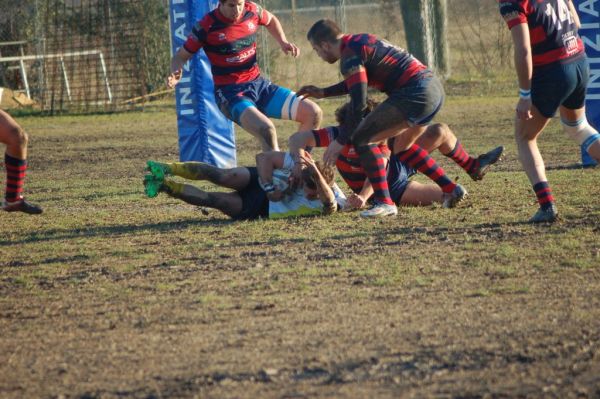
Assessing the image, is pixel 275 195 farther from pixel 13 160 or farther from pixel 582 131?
pixel 582 131

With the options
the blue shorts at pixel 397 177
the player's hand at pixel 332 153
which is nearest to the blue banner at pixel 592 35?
the blue shorts at pixel 397 177

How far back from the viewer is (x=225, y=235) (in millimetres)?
7621

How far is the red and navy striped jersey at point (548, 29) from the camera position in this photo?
272 inches

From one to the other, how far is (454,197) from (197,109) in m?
4.88

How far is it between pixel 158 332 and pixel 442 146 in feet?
14.1

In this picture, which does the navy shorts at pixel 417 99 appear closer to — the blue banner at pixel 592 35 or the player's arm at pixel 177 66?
the player's arm at pixel 177 66

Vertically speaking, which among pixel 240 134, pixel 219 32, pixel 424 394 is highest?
pixel 219 32

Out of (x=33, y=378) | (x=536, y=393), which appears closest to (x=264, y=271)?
(x=33, y=378)

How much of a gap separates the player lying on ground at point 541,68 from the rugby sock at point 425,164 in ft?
3.39

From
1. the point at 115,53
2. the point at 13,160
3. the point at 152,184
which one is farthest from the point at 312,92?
the point at 115,53

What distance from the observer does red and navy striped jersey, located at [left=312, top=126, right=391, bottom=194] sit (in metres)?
8.23

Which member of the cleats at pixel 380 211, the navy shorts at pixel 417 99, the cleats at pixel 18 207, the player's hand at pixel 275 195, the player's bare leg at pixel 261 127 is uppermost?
the navy shorts at pixel 417 99

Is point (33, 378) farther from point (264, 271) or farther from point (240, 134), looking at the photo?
point (240, 134)

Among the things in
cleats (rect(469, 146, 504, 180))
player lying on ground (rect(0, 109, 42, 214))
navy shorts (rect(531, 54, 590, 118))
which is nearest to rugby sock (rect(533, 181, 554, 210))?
navy shorts (rect(531, 54, 590, 118))
